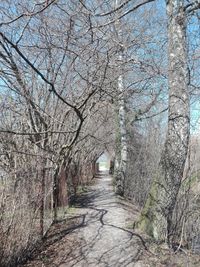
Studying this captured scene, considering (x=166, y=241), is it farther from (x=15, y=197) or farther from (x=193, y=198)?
(x=15, y=197)

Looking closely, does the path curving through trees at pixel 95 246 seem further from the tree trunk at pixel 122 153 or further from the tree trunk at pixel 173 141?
the tree trunk at pixel 122 153

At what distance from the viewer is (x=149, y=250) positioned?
819 cm

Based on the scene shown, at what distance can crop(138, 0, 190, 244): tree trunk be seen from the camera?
8961mm

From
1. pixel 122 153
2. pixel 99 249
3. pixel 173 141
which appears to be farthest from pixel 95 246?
pixel 122 153

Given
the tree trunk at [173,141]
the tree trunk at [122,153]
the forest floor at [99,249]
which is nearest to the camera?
the forest floor at [99,249]

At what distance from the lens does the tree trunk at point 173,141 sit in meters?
8.96

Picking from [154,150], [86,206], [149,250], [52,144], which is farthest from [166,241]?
[154,150]

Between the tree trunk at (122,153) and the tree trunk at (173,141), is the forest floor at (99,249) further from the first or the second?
the tree trunk at (122,153)

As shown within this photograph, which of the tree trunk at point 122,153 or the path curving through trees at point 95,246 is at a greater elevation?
the tree trunk at point 122,153

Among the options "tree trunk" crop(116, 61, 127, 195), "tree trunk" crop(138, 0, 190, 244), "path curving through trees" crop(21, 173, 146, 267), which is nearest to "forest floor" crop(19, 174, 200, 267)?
"path curving through trees" crop(21, 173, 146, 267)

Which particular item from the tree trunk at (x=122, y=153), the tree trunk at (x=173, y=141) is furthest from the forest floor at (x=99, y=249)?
the tree trunk at (x=122, y=153)

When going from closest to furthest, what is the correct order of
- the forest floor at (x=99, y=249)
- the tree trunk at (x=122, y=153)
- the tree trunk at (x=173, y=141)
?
the forest floor at (x=99, y=249), the tree trunk at (x=173, y=141), the tree trunk at (x=122, y=153)

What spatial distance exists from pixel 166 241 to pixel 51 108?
5.01 metres

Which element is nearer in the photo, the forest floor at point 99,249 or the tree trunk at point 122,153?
the forest floor at point 99,249
